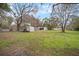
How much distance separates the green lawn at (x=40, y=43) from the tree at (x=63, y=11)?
0.41 feet

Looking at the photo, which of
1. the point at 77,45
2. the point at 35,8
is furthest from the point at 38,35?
the point at 77,45

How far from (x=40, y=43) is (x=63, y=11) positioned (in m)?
0.44

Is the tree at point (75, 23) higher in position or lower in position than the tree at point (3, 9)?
lower

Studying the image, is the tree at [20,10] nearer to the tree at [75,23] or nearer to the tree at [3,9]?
the tree at [3,9]

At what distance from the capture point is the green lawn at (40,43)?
→ 2000 millimetres

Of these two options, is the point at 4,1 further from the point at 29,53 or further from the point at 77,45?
the point at 77,45

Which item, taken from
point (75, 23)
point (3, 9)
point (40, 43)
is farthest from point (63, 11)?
point (3, 9)

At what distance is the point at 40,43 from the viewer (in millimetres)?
2023

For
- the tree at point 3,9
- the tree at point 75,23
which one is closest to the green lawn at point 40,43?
the tree at point 75,23

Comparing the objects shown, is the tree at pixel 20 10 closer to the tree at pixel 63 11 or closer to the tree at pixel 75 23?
the tree at pixel 63 11

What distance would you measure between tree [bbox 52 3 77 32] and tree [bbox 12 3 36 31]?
0.27 meters

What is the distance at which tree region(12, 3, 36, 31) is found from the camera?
2.03m

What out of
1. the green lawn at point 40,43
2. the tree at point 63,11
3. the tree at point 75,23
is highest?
the tree at point 63,11

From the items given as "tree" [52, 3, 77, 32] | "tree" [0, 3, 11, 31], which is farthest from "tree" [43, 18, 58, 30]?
"tree" [0, 3, 11, 31]
